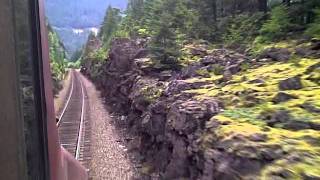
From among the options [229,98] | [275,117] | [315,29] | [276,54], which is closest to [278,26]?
[315,29]

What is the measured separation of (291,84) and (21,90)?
7595 mm

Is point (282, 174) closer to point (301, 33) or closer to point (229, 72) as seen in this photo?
point (229, 72)

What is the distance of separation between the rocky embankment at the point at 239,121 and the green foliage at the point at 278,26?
227 cm

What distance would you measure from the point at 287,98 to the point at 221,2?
21.5 metres

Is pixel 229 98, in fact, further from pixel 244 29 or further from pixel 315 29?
pixel 244 29

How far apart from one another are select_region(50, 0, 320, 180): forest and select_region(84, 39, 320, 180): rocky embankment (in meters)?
0.02

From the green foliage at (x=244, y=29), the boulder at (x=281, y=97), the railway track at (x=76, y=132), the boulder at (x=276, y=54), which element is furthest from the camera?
the green foliage at (x=244, y=29)

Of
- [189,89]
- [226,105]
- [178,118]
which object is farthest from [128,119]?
[226,105]

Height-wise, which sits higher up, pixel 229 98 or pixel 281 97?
pixel 281 97

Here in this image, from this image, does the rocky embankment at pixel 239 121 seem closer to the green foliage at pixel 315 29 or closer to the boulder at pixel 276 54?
the boulder at pixel 276 54

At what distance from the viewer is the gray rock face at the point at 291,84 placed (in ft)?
28.6

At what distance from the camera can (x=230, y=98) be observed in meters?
9.73

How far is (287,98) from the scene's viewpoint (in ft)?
25.6

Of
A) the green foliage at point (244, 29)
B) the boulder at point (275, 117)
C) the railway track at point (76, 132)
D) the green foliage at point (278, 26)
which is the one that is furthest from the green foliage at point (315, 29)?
the railway track at point (76, 132)
